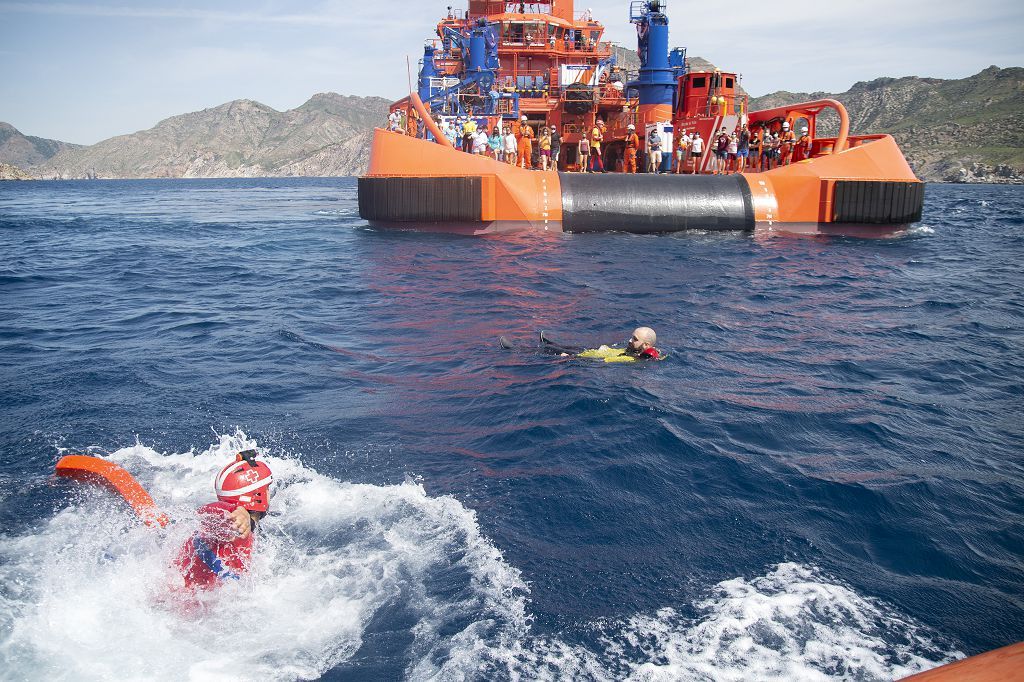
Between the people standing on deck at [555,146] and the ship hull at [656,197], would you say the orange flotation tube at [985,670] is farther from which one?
the people standing on deck at [555,146]

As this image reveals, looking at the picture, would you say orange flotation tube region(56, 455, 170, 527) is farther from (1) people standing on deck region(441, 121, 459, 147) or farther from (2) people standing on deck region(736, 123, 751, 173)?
(2) people standing on deck region(736, 123, 751, 173)

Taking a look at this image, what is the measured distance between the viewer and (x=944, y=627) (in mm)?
3346

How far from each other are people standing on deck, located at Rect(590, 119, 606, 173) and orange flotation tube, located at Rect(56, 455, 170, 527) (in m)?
17.6

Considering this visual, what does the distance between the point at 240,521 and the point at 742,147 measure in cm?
1843

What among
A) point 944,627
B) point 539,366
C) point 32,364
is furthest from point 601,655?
point 32,364

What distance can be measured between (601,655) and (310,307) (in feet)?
26.5

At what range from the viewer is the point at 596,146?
67.3ft

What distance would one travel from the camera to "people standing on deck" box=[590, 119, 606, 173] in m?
20.5

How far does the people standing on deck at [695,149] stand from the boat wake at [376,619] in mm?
17555

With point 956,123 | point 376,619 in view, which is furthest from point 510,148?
point 956,123

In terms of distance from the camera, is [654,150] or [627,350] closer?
[627,350]

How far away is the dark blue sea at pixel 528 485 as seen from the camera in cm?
332

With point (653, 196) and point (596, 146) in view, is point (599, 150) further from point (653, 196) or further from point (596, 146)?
point (653, 196)

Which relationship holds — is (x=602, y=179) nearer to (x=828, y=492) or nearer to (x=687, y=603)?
(x=828, y=492)
